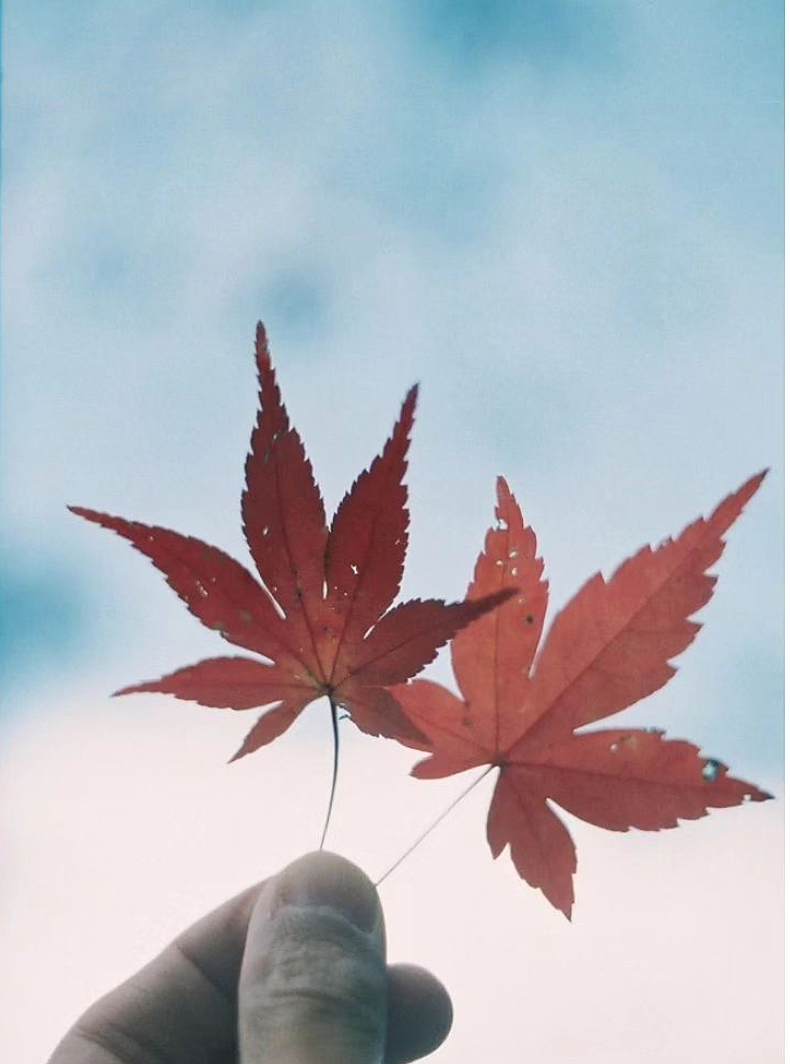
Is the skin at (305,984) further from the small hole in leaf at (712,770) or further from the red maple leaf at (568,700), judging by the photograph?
the small hole in leaf at (712,770)

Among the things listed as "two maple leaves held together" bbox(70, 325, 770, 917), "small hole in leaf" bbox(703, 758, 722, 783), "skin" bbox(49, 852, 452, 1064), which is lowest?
"skin" bbox(49, 852, 452, 1064)

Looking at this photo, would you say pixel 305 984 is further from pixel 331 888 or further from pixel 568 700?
pixel 568 700

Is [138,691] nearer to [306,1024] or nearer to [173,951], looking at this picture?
[306,1024]

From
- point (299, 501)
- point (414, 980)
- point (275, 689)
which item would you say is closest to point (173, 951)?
point (414, 980)

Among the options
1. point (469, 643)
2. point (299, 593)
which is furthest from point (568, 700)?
point (299, 593)

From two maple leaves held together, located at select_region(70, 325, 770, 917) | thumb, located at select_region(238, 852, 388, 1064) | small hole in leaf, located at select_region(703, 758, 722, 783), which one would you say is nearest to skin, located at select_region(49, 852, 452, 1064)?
thumb, located at select_region(238, 852, 388, 1064)

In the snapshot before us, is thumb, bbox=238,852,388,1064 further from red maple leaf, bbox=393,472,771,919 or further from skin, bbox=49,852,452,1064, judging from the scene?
red maple leaf, bbox=393,472,771,919

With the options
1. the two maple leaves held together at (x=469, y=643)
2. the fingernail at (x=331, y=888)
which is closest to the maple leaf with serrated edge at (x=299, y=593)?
the two maple leaves held together at (x=469, y=643)
